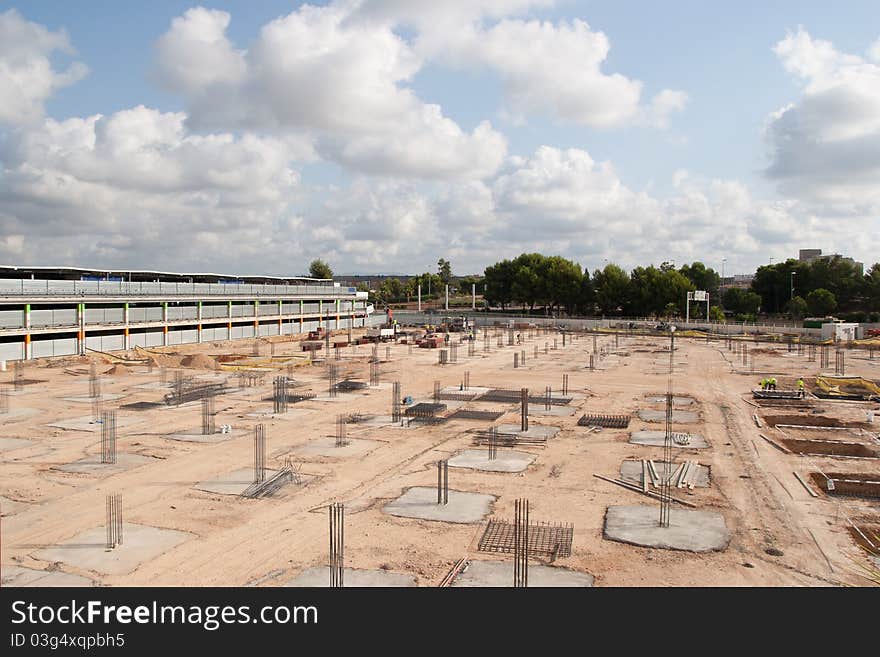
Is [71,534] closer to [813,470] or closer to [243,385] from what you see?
[813,470]

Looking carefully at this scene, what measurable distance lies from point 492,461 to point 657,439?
24.5 ft

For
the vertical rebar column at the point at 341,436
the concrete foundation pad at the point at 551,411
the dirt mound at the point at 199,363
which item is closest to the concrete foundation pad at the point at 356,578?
the vertical rebar column at the point at 341,436

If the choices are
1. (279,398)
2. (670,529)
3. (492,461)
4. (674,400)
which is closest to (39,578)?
(492,461)

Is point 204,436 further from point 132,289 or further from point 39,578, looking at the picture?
point 132,289

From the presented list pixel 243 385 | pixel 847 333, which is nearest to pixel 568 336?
pixel 847 333

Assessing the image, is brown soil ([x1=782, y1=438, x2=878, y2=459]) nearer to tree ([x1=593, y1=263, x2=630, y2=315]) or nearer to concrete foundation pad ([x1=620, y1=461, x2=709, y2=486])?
concrete foundation pad ([x1=620, y1=461, x2=709, y2=486])

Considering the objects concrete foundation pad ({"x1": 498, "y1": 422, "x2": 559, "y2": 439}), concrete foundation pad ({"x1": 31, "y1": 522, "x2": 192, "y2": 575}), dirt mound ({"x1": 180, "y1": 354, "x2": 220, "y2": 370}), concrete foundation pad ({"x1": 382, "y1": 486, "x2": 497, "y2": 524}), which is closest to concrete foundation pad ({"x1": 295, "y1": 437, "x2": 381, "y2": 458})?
concrete foundation pad ({"x1": 382, "y1": 486, "x2": 497, "y2": 524})

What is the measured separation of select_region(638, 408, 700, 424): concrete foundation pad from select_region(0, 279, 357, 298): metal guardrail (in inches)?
1768

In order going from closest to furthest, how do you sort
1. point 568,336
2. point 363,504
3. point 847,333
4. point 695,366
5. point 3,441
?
point 363,504 < point 3,441 < point 695,366 < point 847,333 < point 568,336

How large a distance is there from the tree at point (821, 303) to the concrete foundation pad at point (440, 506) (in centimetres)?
9591

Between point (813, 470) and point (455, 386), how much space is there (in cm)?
2227

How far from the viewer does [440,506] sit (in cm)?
1652

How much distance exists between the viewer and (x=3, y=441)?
2380cm

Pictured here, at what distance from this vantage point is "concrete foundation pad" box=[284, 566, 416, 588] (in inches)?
468
